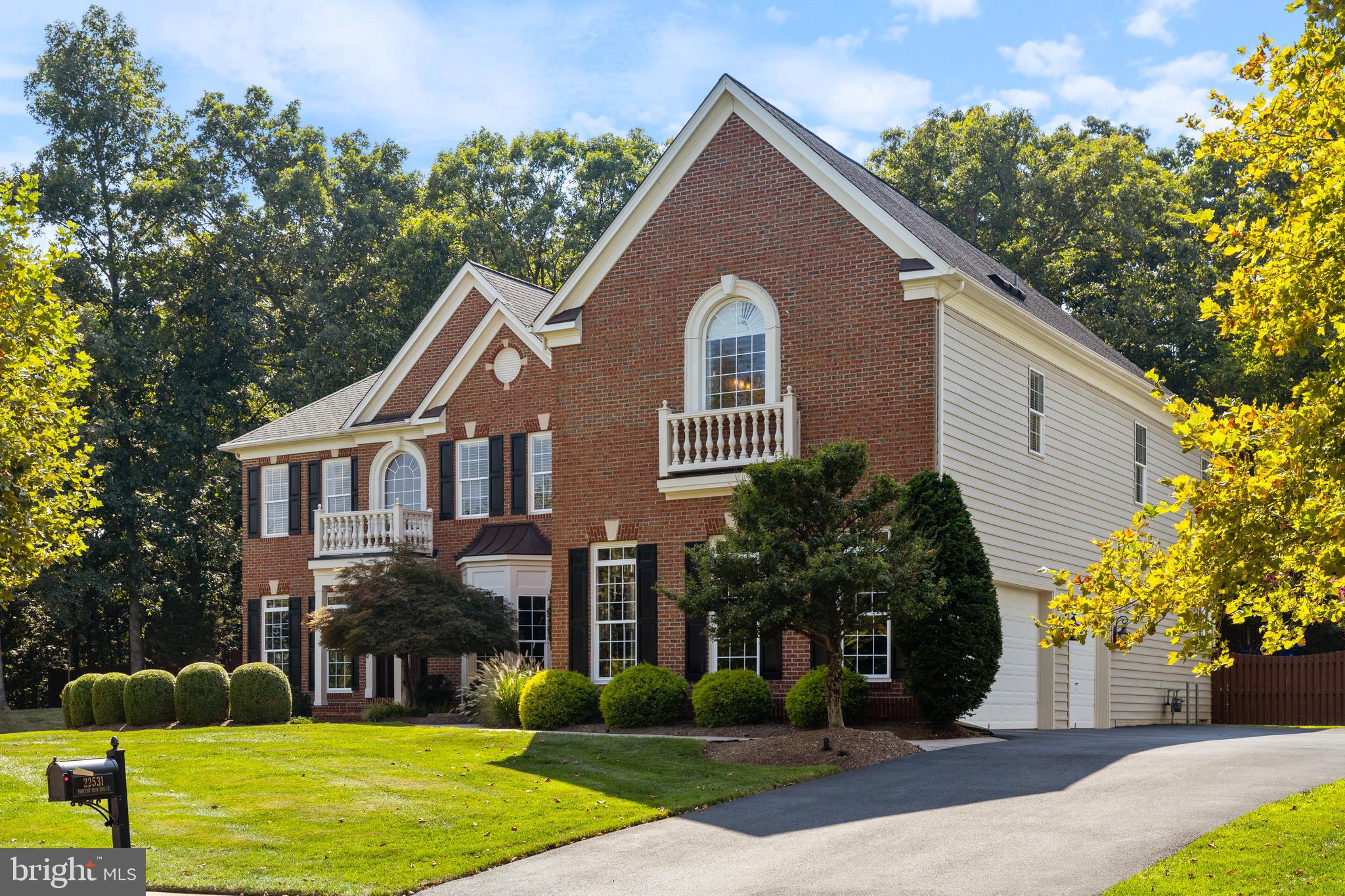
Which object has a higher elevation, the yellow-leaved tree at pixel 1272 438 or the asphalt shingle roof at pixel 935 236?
the asphalt shingle roof at pixel 935 236

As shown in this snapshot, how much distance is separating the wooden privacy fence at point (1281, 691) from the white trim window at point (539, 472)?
53.1 ft

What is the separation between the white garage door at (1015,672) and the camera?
76.7 ft

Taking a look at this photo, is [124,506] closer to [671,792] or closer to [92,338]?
[92,338]

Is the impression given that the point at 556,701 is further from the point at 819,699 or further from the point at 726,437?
the point at 726,437

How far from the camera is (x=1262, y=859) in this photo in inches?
437

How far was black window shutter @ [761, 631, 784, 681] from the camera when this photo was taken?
2297cm

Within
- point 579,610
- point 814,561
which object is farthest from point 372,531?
point 814,561

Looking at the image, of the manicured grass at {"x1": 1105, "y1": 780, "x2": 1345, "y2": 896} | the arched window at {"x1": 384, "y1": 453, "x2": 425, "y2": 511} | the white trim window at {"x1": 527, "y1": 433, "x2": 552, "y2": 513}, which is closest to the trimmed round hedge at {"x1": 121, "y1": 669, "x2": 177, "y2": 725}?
the arched window at {"x1": 384, "y1": 453, "x2": 425, "y2": 511}

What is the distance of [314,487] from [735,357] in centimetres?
1610

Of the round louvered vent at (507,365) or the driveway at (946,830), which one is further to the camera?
the round louvered vent at (507,365)

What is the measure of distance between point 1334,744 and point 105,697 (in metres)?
23.4

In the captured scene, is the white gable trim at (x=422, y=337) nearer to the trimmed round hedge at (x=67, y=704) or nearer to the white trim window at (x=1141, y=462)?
the trimmed round hedge at (x=67, y=704)

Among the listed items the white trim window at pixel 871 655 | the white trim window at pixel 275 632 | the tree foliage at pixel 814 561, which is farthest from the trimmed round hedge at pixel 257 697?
the tree foliage at pixel 814 561

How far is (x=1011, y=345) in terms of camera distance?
24.9m
